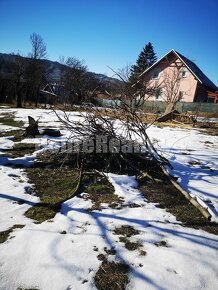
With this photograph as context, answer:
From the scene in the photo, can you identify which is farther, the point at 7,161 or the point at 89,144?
the point at 7,161

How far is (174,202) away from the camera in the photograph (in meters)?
3.68

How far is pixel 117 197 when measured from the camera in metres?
3.81

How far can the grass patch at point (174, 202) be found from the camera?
10.00ft

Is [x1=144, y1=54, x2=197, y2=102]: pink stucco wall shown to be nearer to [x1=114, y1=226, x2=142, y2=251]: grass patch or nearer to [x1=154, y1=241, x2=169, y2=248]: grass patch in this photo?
[x1=114, y1=226, x2=142, y2=251]: grass patch

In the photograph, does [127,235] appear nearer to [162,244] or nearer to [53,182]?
[162,244]

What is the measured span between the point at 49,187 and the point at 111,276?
2395 millimetres

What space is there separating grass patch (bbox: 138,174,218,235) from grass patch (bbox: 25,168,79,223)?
1.42 meters

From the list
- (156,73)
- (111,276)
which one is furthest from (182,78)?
(111,276)

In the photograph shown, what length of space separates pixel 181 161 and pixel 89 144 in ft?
8.11

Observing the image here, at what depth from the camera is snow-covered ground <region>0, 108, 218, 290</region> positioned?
207 centimetres

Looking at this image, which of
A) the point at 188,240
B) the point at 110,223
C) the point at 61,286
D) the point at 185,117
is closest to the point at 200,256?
the point at 188,240

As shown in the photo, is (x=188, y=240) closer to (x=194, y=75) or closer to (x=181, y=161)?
(x=181, y=161)

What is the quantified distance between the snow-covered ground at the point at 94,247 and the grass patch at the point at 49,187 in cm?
14

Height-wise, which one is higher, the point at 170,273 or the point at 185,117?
the point at 185,117
